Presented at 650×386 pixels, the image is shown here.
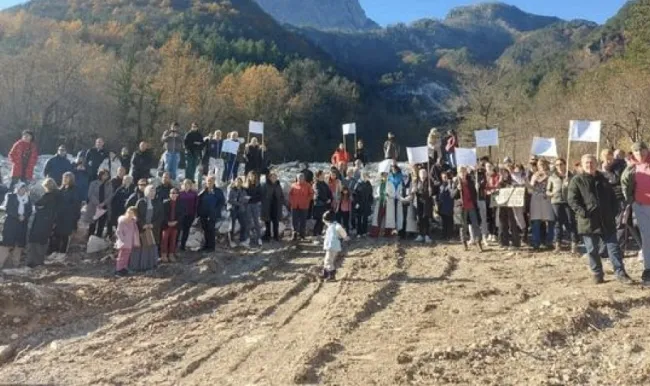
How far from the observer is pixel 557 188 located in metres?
11.5

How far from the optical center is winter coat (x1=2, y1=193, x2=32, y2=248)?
35.8 ft

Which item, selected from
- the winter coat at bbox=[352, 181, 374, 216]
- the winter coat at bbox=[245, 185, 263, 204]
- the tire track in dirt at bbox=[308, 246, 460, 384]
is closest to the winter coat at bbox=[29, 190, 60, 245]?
the winter coat at bbox=[245, 185, 263, 204]

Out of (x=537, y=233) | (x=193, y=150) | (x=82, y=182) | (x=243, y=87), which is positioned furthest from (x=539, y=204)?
(x=243, y=87)

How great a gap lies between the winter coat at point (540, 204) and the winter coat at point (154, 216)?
7.25 metres

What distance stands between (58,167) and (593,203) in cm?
1076

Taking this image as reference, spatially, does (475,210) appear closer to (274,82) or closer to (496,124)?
(496,124)

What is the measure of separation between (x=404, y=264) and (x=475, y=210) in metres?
2.25

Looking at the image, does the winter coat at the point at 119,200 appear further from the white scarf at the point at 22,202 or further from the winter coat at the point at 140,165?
the white scarf at the point at 22,202

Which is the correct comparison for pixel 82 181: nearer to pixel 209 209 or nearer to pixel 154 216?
pixel 154 216

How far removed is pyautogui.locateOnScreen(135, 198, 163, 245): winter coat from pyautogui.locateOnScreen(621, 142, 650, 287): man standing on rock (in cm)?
795

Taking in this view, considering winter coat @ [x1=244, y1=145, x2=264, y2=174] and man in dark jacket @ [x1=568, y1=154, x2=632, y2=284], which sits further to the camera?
winter coat @ [x1=244, y1=145, x2=264, y2=174]

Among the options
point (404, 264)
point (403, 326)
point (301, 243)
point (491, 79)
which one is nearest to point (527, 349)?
point (403, 326)

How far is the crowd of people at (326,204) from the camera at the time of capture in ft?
29.2

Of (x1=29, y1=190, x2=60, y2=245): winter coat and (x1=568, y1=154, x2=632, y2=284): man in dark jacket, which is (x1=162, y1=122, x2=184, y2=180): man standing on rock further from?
(x1=568, y1=154, x2=632, y2=284): man in dark jacket
